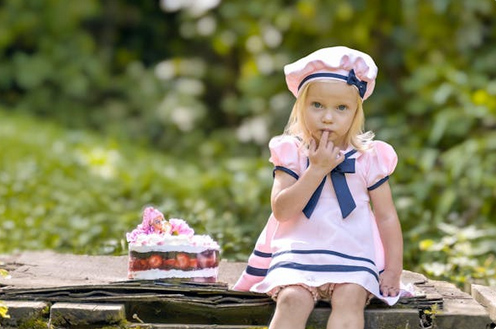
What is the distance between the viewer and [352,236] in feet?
10.3

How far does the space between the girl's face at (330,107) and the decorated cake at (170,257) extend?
1.84ft

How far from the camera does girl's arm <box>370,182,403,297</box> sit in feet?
10.3

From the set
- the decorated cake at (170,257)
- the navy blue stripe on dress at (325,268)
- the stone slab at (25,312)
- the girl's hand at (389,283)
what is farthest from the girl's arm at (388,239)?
the stone slab at (25,312)

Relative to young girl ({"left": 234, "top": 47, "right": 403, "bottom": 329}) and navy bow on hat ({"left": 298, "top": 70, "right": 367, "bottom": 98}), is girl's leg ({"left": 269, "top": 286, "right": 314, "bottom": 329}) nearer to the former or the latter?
young girl ({"left": 234, "top": 47, "right": 403, "bottom": 329})

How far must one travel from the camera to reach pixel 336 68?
Answer: 313 centimetres

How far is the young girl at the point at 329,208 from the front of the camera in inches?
119

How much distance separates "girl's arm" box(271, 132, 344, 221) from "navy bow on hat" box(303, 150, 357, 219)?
0.15 ft

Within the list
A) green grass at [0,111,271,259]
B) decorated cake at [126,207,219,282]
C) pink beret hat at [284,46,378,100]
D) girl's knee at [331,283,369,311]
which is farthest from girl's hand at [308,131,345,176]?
green grass at [0,111,271,259]

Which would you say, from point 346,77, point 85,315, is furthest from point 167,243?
point 346,77

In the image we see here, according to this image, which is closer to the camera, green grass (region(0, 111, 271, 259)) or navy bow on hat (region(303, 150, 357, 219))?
navy bow on hat (region(303, 150, 357, 219))

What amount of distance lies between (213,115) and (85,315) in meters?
8.95

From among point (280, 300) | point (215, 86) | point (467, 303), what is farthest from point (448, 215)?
point (215, 86)

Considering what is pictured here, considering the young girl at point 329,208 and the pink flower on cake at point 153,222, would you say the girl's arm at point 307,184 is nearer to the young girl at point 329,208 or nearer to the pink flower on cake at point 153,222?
the young girl at point 329,208

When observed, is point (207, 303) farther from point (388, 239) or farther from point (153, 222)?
point (388, 239)
